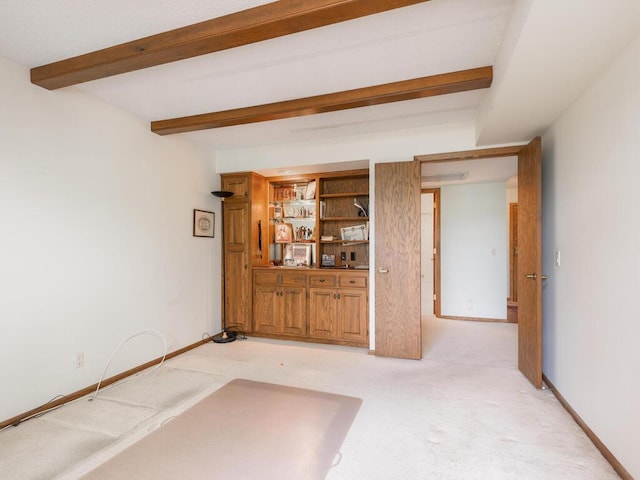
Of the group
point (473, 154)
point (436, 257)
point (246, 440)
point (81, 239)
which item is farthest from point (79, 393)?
point (436, 257)

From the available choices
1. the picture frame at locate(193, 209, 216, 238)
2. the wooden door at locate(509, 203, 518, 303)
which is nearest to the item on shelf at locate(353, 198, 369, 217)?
the picture frame at locate(193, 209, 216, 238)

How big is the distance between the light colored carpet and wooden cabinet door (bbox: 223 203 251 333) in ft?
5.36

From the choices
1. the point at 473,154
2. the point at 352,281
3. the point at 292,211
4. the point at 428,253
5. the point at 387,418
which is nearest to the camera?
the point at 387,418

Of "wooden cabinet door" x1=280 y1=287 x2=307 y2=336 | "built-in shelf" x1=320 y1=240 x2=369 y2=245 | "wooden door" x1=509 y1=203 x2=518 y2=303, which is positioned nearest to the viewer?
"wooden cabinet door" x1=280 y1=287 x2=307 y2=336

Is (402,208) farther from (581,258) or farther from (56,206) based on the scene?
(56,206)

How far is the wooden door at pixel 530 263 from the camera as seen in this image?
103 inches

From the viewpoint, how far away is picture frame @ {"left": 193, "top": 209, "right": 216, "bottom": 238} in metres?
3.80

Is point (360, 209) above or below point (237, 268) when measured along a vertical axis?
above

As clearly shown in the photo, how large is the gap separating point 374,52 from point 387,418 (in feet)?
8.08

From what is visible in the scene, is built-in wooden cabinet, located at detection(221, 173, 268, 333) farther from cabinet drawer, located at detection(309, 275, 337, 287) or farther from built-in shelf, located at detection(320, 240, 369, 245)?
built-in shelf, located at detection(320, 240, 369, 245)

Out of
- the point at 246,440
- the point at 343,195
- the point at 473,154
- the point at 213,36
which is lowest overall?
the point at 246,440

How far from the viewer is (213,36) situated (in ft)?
5.64

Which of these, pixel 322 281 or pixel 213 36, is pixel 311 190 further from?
pixel 213 36

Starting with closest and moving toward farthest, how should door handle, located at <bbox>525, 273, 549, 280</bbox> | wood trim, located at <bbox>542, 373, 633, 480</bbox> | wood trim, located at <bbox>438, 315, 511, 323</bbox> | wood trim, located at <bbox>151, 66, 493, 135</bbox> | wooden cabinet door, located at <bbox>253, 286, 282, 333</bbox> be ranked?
wood trim, located at <bbox>542, 373, 633, 480</bbox> → wood trim, located at <bbox>151, 66, 493, 135</bbox> → door handle, located at <bbox>525, 273, 549, 280</bbox> → wooden cabinet door, located at <bbox>253, 286, 282, 333</bbox> → wood trim, located at <bbox>438, 315, 511, 323</bbox>
